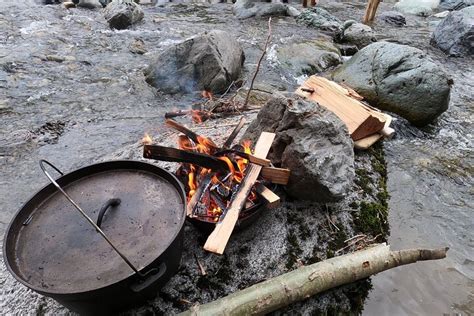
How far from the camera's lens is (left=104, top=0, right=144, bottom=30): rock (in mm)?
10547

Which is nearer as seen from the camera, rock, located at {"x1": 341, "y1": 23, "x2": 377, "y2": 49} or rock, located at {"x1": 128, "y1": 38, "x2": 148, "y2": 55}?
rock, located at {"x1": 128, "y1": 38, "x2": 148, "y2": 55}

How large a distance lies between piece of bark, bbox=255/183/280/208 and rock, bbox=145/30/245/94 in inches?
168

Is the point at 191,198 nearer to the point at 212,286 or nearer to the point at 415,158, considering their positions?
the point at 212,286

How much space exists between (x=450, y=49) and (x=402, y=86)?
5.19 m

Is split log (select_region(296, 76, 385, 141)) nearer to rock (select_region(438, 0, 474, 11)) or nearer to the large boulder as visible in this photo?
the large boulder

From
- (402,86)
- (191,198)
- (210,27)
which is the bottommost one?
(210,27)

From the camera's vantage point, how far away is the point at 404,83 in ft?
19.6

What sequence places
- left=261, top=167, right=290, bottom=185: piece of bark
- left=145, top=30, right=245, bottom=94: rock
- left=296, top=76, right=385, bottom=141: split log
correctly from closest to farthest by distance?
left=261, top=167, right=290, bottom=185: piece of bark → left=296, top=76, right=385, bottom=141: split log → left=145, top=30, right=245, bottom=94: rock

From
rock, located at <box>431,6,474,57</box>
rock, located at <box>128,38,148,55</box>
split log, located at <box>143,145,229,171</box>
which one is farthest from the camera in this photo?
rock, located at <box>431,6,474,57</box>

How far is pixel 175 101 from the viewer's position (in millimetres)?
6887

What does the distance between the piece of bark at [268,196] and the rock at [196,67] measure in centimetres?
427

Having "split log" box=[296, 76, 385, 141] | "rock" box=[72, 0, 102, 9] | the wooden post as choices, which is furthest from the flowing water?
the wooden post

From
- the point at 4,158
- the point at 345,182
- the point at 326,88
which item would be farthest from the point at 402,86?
the point at 4,158

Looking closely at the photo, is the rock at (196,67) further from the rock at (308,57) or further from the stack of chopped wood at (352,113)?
the stack of chopped wood at (352,113)
